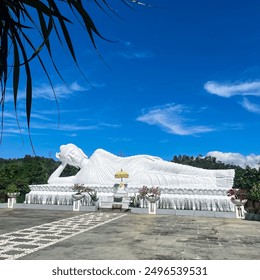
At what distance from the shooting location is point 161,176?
53.4 feet

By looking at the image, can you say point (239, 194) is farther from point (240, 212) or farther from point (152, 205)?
point (152, 205)

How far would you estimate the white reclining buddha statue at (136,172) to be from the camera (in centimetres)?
1633

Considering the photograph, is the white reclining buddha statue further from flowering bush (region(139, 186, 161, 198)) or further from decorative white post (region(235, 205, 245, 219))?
decorative white post (region(235, 205, 245, 219))

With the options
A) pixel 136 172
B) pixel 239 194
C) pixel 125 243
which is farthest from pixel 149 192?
pixel 125 243

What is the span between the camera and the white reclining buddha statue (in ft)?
53.6

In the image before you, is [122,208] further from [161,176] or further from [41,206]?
[161,176]

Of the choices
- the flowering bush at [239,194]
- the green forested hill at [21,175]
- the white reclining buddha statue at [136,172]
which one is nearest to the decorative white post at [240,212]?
the flowering bush at [239,194]

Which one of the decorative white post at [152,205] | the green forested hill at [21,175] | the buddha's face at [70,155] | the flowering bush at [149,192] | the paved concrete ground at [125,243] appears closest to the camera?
the paved concrete ground at [125,243]

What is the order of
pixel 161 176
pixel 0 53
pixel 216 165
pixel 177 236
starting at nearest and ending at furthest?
1. pixel 0 53
2. pixel 177 236
3. pixel 161 176
4. pixel 216 165

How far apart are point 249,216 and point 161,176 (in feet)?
21.2

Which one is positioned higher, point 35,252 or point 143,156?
point 143,156

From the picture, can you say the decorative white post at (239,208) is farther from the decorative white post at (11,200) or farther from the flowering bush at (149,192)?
the decorative white post at (11,200)

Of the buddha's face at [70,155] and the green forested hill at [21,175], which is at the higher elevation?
the buddha's face at [70,155]
